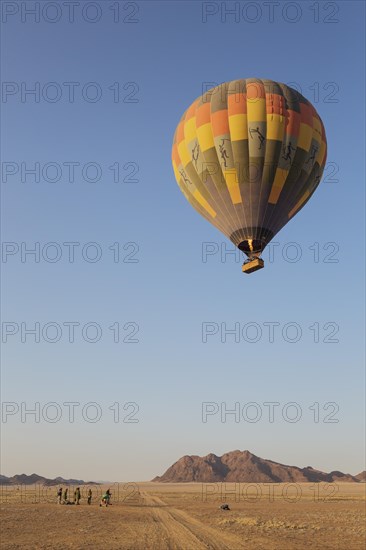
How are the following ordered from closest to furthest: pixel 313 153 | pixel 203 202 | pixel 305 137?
pixel 305 137, pixel 313 153, pixel 203 202

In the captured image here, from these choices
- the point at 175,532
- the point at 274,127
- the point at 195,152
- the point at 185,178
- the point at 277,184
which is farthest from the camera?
the point at 185,178

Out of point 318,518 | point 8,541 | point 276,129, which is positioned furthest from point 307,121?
point 8,541

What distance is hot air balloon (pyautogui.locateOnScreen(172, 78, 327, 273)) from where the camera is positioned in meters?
31.9

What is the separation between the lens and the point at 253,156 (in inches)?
1254

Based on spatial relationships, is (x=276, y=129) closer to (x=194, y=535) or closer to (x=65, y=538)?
(x=194, y=535)

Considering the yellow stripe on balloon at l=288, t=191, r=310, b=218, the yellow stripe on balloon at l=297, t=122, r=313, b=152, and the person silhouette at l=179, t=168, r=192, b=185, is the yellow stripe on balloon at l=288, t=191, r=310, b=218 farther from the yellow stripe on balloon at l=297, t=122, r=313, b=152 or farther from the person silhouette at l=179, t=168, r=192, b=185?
the person silhouette at l=179, t=168, r=192, b=185

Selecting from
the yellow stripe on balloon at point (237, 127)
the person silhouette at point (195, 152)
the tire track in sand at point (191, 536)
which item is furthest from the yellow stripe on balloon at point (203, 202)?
the tire track in sand at point (191, 536)

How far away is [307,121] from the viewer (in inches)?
1308

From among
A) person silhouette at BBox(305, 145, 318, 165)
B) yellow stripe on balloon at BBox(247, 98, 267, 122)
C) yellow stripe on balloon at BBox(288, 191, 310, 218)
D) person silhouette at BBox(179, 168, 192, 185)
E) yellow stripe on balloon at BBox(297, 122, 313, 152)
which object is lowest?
yellow stripe on balloon at BBox(288, 191, 310, 218)

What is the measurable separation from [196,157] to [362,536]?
2430 cm

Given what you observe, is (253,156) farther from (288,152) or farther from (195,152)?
(195,152)

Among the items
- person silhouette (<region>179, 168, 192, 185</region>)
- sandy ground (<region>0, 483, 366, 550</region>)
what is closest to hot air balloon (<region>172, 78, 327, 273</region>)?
person silhouette (<region>179, 168, 192, 185</region>)

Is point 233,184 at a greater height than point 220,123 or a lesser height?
lesser

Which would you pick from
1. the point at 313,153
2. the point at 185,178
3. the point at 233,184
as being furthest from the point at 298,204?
the point at 185,178
